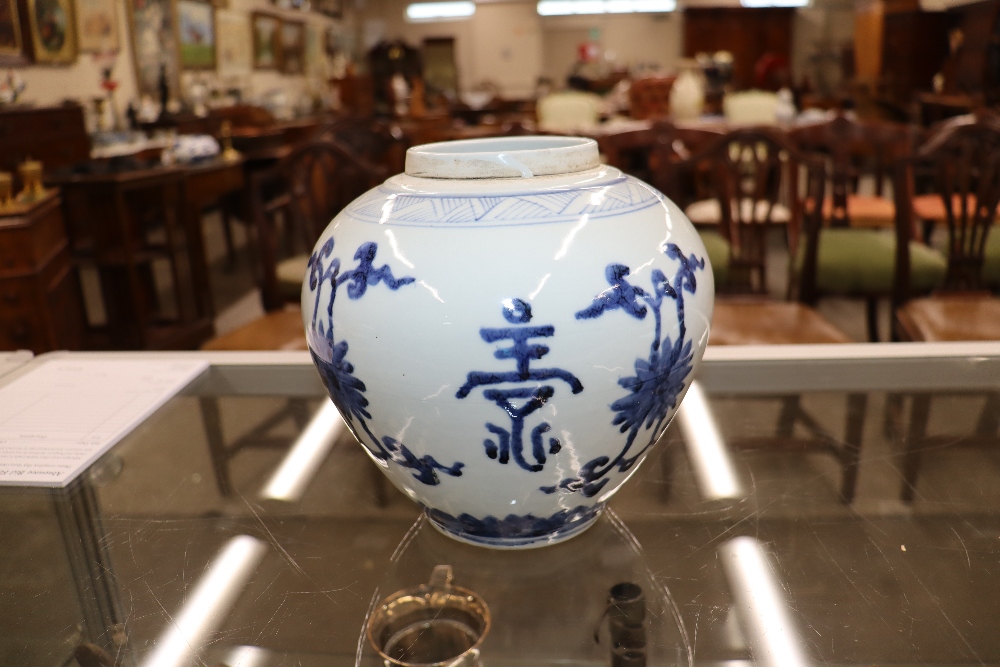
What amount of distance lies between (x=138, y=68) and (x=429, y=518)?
4.56 m

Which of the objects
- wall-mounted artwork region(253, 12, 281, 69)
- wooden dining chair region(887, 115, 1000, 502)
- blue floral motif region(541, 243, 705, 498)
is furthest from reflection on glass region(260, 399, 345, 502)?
wall-mounted artwork region(253, 12, 281, 69)

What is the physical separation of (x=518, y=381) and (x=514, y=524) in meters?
0.19

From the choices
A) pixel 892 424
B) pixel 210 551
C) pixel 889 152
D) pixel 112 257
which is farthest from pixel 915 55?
pixel 210 551

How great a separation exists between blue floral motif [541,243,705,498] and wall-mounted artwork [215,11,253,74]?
611 cm

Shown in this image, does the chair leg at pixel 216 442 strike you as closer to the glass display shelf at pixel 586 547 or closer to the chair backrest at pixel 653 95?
the glass display shelf at pixel 586 547

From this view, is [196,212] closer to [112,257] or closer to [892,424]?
[112,257]

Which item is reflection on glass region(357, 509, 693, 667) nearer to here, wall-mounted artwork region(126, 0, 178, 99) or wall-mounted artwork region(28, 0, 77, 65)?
wall-mounted artwork region(28, 0, 77, 65)

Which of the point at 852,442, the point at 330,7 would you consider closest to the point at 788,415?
the point at 852,442

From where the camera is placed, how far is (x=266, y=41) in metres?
7.33

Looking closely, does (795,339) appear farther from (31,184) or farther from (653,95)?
(653,95)

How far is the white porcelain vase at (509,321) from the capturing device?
570 mm

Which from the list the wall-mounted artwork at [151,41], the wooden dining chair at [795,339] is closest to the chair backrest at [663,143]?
the wooden dining chair at [795,339]

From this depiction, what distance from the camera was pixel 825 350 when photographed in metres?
1.12

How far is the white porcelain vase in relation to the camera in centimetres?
57
